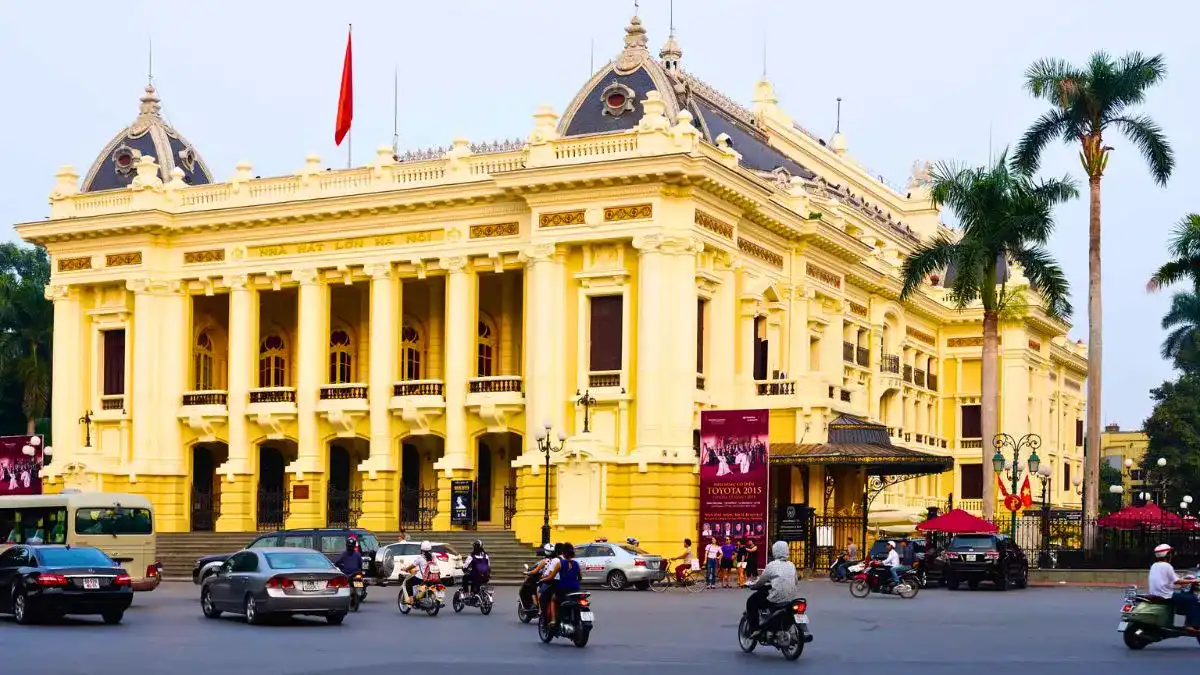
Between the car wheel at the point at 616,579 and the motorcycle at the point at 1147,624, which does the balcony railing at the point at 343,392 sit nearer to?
the car wheel at the point at 616,579

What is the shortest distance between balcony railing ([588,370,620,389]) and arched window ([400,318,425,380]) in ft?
33.7

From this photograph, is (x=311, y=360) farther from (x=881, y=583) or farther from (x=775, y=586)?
(x=775, y=586)

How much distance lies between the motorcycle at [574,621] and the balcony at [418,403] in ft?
92.2

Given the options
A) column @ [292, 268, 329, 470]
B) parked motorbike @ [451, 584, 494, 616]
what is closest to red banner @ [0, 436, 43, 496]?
column @ [292, 268, 329, 470]

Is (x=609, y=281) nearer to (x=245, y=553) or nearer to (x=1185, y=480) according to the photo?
(x=245, y=553)

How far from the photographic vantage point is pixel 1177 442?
92188 millimetres

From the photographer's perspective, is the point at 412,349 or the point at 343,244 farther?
the point at 412,349

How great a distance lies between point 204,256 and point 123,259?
9.38 ft

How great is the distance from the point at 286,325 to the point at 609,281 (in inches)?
626

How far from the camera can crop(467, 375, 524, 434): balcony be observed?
51.5 meters

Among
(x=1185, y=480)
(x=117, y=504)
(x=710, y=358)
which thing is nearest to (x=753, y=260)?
(x=710, y=358)

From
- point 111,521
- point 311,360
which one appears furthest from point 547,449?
point 111,521

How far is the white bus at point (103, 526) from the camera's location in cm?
3741

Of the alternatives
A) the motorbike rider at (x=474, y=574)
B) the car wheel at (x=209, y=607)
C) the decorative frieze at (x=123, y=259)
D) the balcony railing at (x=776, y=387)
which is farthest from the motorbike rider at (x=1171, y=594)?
the decorative frieze at (x=123, y=259)
